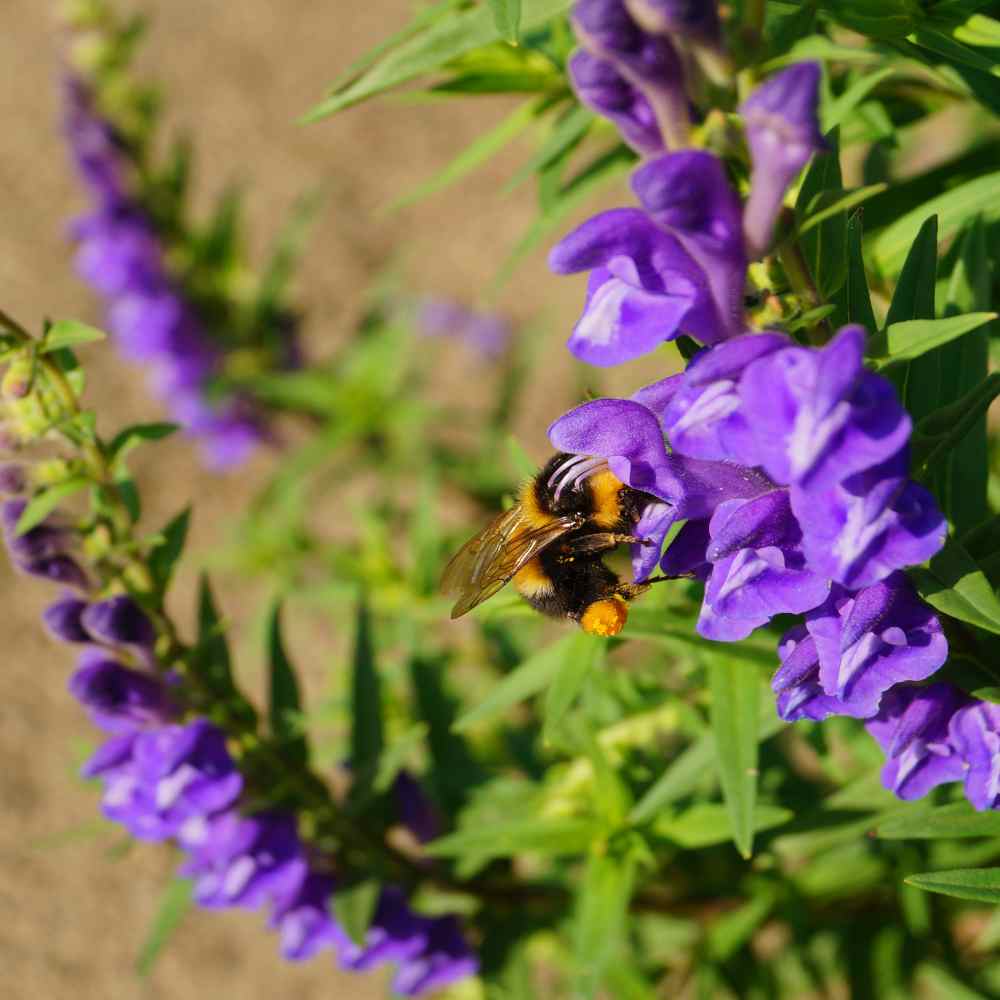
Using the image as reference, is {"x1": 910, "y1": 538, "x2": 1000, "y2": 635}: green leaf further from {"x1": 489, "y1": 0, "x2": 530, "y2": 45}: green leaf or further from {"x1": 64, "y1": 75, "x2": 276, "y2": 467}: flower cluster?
{"x1": 64, "y1": 75, "x2": 276, "y2": 467}: flower cluster

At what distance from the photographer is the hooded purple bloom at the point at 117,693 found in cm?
225

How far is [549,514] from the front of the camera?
202 centimetres

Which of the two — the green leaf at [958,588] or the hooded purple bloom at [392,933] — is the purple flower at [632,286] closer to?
the green leaf at [958,588]

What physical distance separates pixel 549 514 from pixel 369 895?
1155 millimetres

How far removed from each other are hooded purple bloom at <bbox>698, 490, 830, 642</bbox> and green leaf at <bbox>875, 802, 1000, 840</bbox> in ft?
1.89

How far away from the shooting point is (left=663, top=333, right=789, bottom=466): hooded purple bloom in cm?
134

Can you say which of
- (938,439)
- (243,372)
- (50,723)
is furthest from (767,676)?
(50,723)

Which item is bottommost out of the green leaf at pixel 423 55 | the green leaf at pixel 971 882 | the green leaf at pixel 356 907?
the green leaf at pixel 971 882

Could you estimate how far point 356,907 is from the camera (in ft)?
8.60

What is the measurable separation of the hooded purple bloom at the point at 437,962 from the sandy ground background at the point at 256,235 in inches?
88.4

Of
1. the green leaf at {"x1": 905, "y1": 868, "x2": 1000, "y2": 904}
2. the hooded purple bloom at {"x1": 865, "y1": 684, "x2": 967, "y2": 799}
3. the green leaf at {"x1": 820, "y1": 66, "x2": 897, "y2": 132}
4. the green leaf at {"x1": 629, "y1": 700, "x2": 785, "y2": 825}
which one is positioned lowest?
the green leaf at {"x1": 905, "y1": 868, "x2": 1000, "y2": 904}

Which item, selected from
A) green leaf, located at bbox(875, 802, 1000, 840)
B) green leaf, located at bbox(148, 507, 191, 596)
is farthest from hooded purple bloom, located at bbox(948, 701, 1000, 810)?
green leaf, located at bbox(148, 507, 191, 596)

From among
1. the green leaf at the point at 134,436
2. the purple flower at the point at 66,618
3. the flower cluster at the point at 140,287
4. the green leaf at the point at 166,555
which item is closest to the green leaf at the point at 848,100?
the green leaf at the point at 134,436

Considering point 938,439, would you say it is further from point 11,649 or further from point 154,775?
point 11,649
